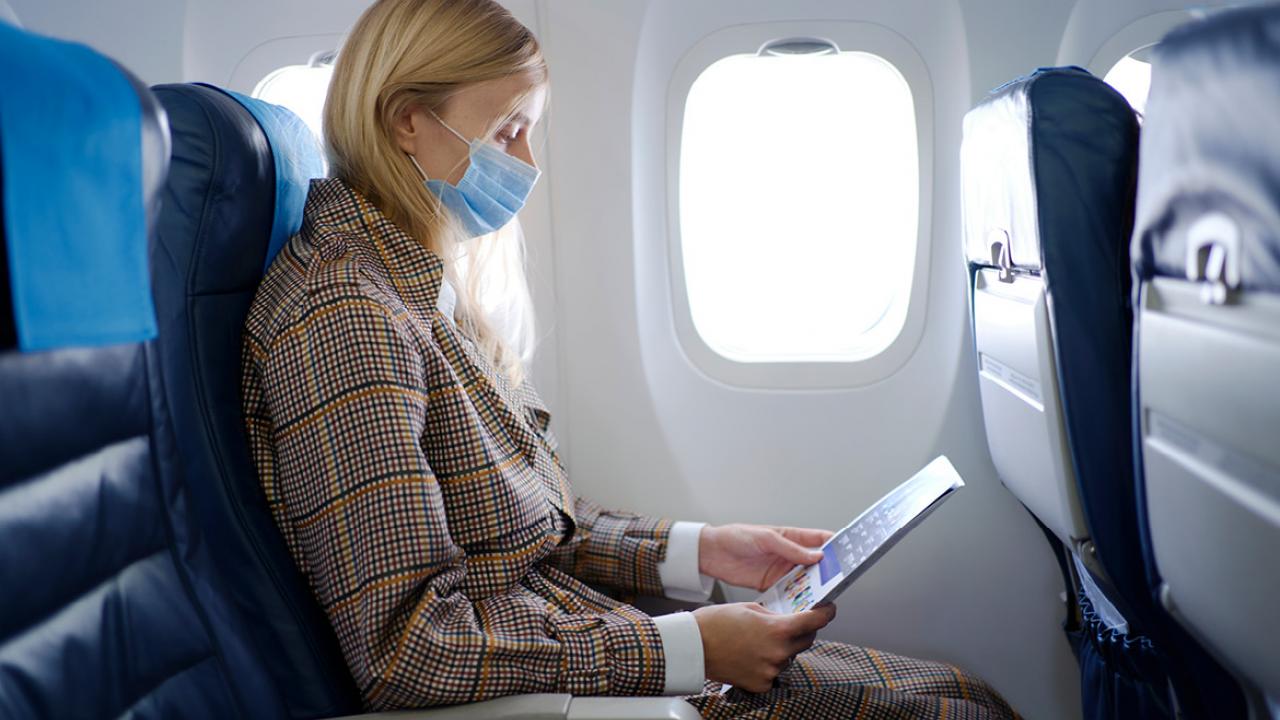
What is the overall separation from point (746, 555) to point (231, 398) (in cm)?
104

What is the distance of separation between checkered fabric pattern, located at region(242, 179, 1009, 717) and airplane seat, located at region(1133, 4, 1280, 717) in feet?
2.25

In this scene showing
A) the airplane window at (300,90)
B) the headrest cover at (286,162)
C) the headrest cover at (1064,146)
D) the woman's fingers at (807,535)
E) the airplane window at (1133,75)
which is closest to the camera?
the headrest cover at (1064,146)

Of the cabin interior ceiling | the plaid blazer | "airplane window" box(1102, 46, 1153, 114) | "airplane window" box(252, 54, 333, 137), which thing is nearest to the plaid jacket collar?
the plaid blazer

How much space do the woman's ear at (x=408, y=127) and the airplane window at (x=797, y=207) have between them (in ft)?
2.78

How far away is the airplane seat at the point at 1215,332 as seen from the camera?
840 millimetres

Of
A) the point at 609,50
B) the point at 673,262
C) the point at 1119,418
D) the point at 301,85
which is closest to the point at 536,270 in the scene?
the point at 673,262

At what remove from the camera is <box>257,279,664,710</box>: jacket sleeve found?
1.22m

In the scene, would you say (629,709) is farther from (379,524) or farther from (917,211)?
(917,211)

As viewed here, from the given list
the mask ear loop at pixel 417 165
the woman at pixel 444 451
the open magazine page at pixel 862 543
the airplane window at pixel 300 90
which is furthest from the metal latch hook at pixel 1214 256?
the airplane window at pixel 300 90

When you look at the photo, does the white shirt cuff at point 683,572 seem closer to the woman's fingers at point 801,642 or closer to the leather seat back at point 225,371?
the woman's fingers at point 801,642

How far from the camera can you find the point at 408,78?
1490 millimetres

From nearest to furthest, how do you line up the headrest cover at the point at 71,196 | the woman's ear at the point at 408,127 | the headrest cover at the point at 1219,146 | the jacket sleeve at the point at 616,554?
the headrest cover at the point at 71,196, the headrest cover at the point at 1219,146, the woman's ear at the point at 408,127, the jacket sleeve at the point at 616,554

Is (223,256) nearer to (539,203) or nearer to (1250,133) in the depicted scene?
(539,203)

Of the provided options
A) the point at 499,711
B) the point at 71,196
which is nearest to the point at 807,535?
the point at 499,711
